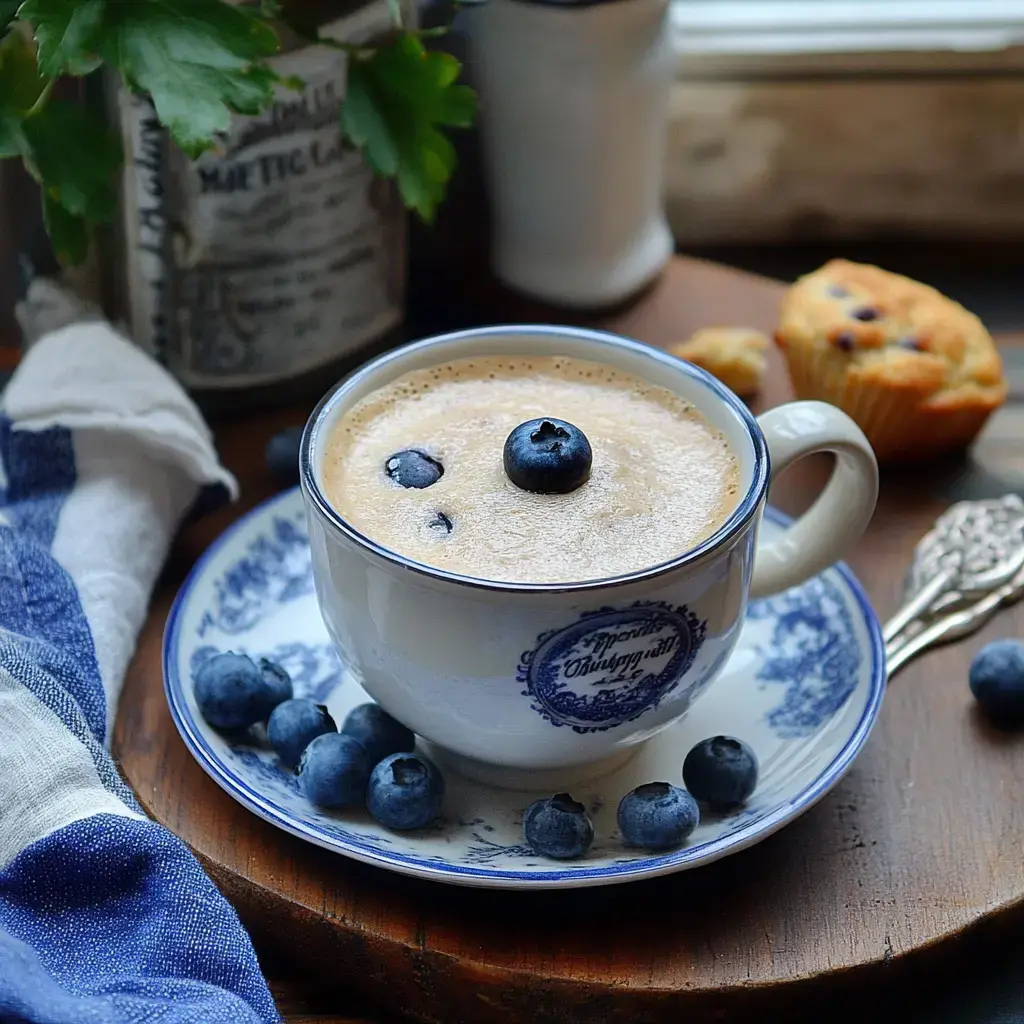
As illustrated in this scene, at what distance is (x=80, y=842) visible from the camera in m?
0.90

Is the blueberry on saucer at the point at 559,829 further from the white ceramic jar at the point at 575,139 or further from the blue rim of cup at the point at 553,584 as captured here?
the white ceramic jar at the point at 575,139

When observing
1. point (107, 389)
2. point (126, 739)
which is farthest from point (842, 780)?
point (107, 389)

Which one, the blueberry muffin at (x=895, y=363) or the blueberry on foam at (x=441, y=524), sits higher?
the blueberry on foam at (x=441, y=524)

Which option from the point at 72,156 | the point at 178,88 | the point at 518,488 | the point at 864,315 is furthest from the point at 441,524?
the point at 864,315

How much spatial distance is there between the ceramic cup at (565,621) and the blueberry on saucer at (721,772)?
3 cm

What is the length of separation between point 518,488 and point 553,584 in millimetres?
130

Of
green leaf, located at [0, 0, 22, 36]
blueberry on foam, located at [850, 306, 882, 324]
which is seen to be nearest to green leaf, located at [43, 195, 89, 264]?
green leaf, located at [0, 0, 22, 36]

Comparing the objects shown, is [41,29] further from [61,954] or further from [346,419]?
[61,954]

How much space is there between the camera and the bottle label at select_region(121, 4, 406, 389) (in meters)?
1.27

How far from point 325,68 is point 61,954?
0.78 metres

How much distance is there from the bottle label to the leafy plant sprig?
0.11 feet

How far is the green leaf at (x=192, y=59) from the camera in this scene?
1.09 meters

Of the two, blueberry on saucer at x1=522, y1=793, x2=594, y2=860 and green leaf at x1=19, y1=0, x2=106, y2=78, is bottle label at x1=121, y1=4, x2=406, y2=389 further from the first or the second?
blueberry on saucer at x1=522, y1=793, x2=594, y2=860

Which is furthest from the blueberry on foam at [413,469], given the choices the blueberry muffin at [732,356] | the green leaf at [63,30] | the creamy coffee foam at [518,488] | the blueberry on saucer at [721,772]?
the blueberry muffin at [732,356]
